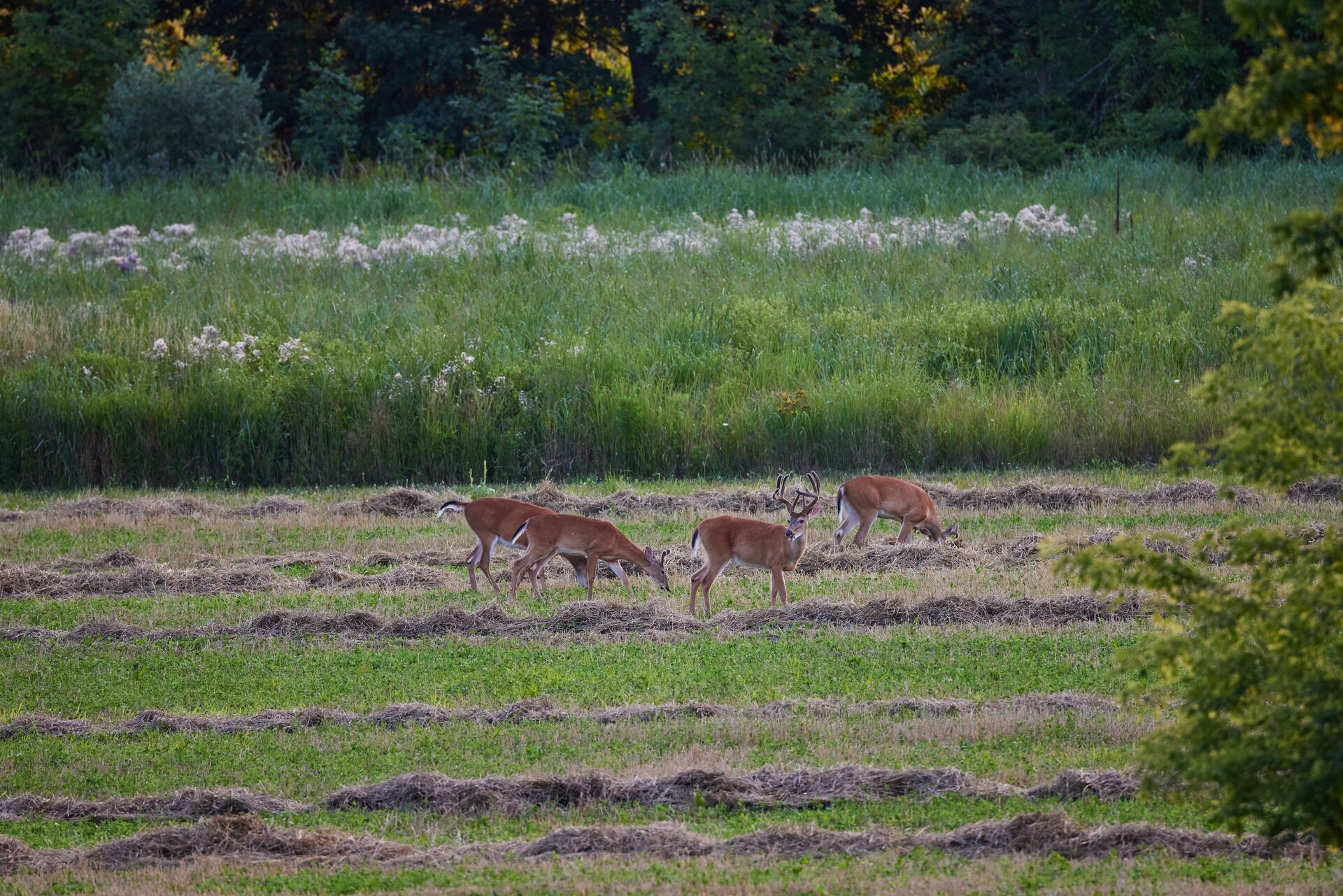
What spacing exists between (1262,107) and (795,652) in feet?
21.0

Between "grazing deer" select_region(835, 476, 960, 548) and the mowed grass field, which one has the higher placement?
"grazing deer" select_region(835, 476, 960, 548)

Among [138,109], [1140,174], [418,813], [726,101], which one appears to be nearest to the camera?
[418,813]

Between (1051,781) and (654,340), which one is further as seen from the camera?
(654,340)

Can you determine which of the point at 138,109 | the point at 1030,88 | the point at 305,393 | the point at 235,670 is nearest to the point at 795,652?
the point at 235,670

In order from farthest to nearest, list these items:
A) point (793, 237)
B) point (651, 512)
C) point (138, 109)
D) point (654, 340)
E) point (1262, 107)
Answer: point (138, 109), point (793, 237), point (654, 340), point (651, 512), point (1262, 107)

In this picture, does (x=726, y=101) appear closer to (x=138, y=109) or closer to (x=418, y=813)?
(x=138, y=109)

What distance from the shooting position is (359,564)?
45.8ft

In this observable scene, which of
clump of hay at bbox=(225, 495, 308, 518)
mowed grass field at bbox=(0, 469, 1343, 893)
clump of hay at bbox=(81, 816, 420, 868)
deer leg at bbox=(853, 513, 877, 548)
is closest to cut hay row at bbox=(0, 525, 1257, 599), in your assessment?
mowed grass field at bbox=(0, 469, 1343, 893)

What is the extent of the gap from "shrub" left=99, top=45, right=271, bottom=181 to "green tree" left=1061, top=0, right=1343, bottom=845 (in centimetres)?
3139

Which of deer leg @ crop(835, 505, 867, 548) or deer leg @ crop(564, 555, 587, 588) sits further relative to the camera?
deer leg @ crop(835, 505, 867, 548)

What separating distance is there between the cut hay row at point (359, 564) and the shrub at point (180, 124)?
2192 cm

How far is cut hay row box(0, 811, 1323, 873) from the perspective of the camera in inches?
271

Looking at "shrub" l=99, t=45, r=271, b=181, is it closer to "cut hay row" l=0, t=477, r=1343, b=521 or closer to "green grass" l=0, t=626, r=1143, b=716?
"cut hay row" l=0, t=477, r=1343, b=521

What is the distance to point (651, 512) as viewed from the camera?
16094 mm
